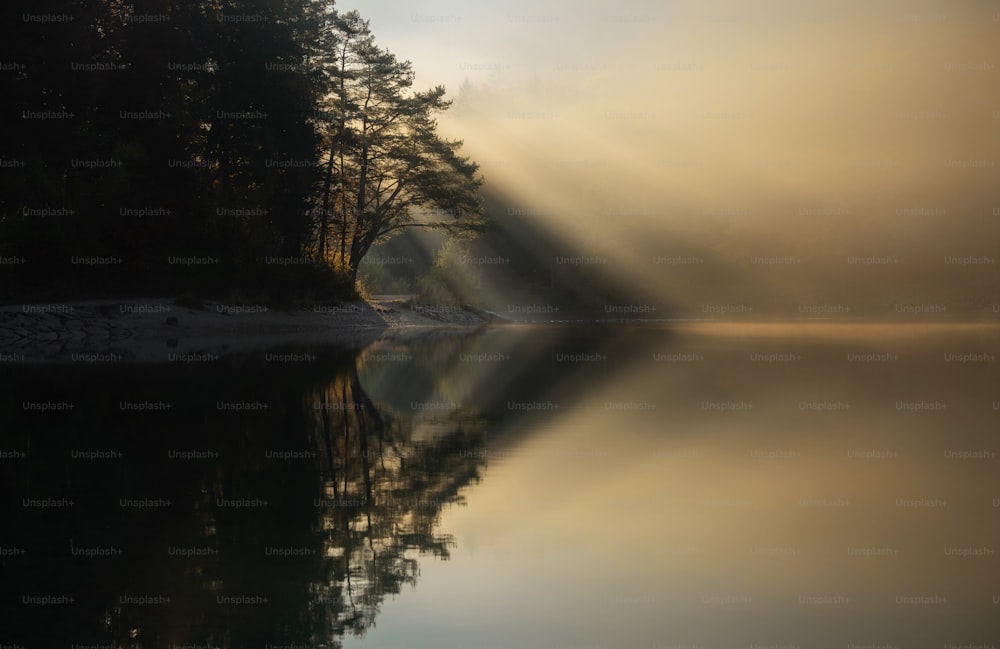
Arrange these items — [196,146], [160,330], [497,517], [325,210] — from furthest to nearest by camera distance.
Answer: [325,210] → [196,146] → [160,330] → [497,517]

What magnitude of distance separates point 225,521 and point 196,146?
44584 mm

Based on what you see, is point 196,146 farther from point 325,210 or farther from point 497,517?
point 497,517

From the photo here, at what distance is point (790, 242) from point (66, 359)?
342 feet

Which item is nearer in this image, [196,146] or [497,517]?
[497,517]

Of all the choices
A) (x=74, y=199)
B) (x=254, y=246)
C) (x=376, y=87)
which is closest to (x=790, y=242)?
(x=376, y=87)

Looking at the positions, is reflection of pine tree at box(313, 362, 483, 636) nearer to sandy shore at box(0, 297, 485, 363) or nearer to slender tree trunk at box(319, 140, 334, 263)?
sandy shore at box(0, 297, 485, 363)

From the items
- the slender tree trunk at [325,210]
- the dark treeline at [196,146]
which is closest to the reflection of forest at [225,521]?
the dark treeline at [196,146]

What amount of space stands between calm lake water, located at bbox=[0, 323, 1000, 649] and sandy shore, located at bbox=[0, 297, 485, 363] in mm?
12409

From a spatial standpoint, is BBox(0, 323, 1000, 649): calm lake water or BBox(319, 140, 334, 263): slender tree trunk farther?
BBox(319, 140, 334, 263): slender tree trunk

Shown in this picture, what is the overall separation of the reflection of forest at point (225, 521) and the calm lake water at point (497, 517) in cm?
4

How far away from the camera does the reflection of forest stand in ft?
26.0

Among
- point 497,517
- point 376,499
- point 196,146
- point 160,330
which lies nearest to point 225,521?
point 376,499

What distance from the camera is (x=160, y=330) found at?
44844 mm

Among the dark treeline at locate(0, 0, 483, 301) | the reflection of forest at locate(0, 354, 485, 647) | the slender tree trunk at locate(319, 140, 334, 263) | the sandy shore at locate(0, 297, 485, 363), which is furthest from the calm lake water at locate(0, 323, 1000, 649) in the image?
the slender tree trunk at locate(319, 140, 334, 263)
